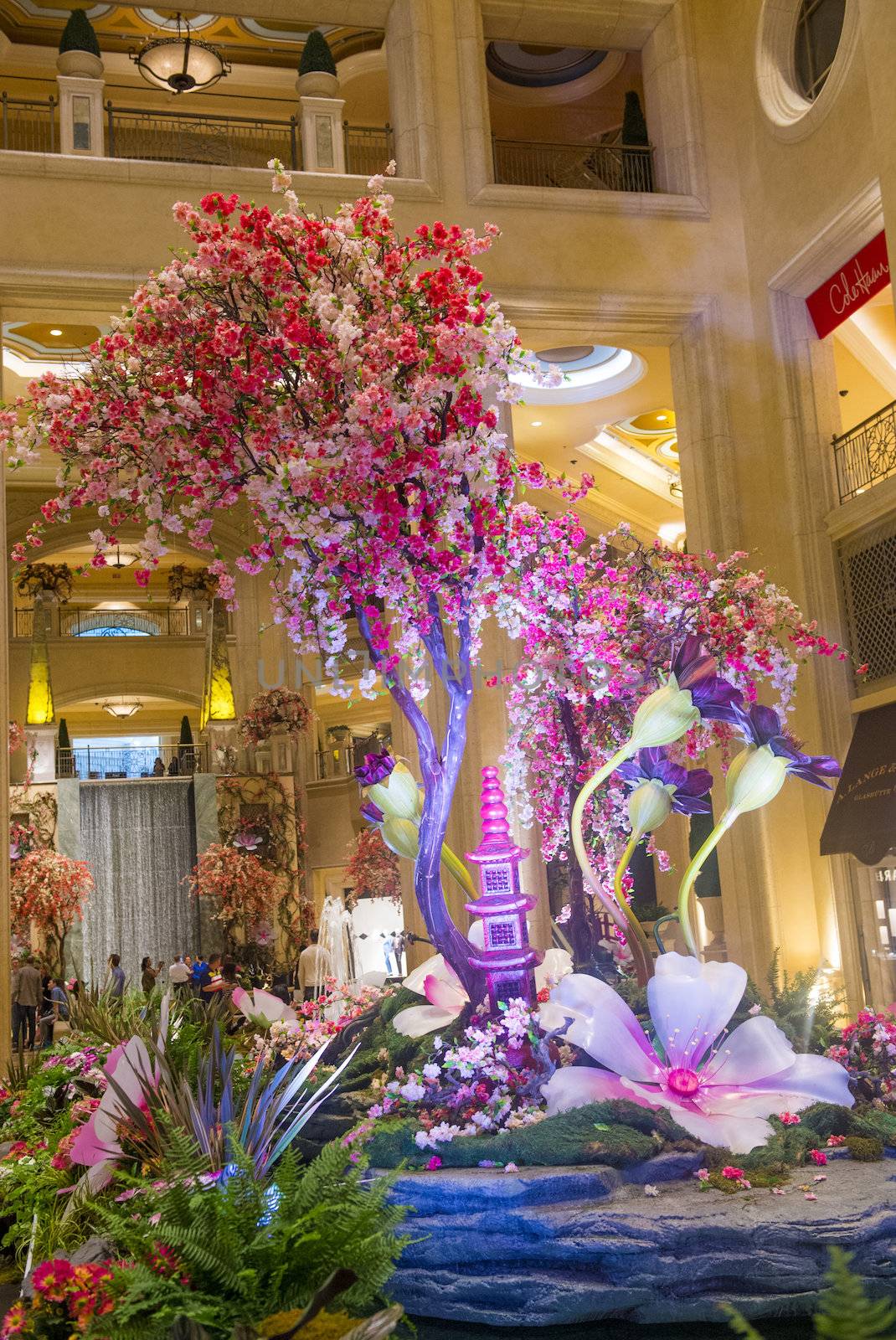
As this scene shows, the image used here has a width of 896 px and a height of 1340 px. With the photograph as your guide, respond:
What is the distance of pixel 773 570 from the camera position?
10688 mm

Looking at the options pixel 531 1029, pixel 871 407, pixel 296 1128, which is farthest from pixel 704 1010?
pixel 871 407

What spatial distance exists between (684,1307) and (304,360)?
11.2 ft

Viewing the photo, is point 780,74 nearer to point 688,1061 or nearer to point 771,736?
point 771,736

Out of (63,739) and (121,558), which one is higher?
(121,558)

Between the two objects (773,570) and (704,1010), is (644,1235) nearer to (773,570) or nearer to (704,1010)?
(704,1010)

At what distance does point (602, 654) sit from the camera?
7246 millimetres

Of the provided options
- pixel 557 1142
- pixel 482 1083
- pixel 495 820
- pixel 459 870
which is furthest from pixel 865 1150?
pixel 459 870

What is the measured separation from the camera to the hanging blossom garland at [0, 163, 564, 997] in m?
4.80

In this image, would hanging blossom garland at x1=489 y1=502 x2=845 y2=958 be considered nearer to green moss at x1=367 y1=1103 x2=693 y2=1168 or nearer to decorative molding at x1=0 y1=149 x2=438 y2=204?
green moss at x1=367 y1=1103 x2=693 y2=1168

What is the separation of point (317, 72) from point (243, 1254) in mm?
10657

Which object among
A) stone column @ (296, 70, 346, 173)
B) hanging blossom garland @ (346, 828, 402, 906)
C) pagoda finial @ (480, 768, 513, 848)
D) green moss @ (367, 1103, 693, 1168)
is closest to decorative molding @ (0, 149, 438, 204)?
stone column @ (296, 70, 346, 173)

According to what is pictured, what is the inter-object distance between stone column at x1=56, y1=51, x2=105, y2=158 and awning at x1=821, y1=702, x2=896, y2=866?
24.9 feet

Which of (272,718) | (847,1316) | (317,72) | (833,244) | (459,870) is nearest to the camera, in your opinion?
(847,1316)

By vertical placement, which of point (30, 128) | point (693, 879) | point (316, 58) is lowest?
point (693, 879)
